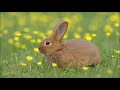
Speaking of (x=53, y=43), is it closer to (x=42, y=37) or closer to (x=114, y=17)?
(x=42, y=37)

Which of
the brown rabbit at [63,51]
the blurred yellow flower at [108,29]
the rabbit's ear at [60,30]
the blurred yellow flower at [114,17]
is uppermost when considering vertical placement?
the blurred yellow flower at [114,17]

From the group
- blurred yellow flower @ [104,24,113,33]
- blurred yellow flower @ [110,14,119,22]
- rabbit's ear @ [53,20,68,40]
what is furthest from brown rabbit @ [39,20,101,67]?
blurred yellow flower @ [110,14,119,22]

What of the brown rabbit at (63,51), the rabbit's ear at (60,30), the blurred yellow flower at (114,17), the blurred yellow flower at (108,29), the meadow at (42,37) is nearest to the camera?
the meadow at (42,37)

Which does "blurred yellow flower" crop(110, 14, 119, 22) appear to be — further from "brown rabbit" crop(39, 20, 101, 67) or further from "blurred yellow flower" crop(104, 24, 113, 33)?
"brown rabbit" crop(39, 20, 101, 67)

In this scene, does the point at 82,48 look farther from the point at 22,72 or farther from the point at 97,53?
the point at 22,72

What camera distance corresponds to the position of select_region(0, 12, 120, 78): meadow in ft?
28.3

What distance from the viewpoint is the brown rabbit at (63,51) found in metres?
8.83

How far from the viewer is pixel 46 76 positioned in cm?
838

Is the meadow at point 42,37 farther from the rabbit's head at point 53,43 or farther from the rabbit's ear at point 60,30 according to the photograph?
the rabbit's ear at point 60,30

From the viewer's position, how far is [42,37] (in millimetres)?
11305

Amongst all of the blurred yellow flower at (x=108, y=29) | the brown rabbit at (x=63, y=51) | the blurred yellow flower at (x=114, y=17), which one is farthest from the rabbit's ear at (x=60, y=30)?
the blurred yellow flower at (x=114, y=17)

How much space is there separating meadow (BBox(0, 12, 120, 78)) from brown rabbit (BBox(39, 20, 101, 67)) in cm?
15

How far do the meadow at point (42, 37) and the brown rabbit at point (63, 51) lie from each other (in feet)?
0.51

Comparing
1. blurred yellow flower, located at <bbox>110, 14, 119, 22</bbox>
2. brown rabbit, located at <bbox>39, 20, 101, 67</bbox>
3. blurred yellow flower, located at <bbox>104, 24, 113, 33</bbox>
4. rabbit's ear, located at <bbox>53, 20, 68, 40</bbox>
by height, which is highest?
blurred yellow flower, located at <bbox>110, 14, 119, 22</bbox>
